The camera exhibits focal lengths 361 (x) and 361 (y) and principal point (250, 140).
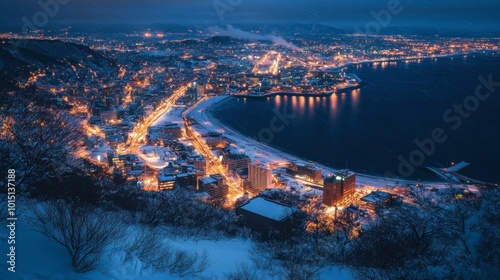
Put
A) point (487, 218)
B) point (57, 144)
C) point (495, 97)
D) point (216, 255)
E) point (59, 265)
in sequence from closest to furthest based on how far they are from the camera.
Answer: point (59, 265)
point (487, 218)
point (216, 255)
point (57, 144)
point (495, 97)

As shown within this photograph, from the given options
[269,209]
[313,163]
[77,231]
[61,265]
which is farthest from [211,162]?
[61,265]

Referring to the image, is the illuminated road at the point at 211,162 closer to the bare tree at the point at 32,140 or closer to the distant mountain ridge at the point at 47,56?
the bare tree at the point at 32,140

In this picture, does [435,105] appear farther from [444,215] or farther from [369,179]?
[444,215]

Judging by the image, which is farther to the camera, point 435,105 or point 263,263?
point 435,105

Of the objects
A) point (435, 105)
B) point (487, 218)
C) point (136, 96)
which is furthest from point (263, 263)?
point (136, 96)

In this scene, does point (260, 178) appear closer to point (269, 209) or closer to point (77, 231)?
point (269, 209)

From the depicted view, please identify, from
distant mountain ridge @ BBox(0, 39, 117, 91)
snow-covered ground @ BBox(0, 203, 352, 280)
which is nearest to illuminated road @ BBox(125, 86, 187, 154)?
distant mountain ridge @ BBox(0, 39, 117, 91)

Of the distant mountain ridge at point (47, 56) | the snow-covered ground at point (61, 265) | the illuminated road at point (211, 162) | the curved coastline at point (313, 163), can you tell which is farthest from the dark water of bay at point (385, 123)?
the distant mountain ridge at point (47, 56)
